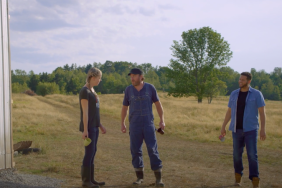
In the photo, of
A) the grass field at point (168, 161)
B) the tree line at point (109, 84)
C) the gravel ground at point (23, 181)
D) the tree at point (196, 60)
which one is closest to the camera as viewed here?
the gravel ground at point (23, 181)

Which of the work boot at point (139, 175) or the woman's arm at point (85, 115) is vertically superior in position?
the woman's arm at point (85, 115)

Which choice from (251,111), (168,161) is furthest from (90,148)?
(168,161)

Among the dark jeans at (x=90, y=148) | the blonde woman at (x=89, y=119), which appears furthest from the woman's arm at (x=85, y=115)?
the dark jeans at (x=90, y=148)

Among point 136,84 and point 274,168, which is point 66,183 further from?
point 274,168

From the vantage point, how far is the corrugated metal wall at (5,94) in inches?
207

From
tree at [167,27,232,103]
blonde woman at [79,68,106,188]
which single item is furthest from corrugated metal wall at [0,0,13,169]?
tree at [167,27,232,103]

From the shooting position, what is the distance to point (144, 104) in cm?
463

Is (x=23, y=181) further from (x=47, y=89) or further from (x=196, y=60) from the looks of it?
(x=47, y=89)

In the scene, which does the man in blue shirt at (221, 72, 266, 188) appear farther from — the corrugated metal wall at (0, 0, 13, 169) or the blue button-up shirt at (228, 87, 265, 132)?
the corrugated metal wall at (0, 0, 13, 169)

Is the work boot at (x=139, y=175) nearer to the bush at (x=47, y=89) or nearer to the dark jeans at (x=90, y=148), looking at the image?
the dark jeans at (x=90, y=148)

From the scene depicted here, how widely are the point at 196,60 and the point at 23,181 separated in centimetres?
3185

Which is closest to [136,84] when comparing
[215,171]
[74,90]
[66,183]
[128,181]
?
[128,181]

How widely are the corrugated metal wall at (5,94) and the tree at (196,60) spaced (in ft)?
97.2

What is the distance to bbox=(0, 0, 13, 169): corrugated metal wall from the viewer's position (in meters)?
5.25
